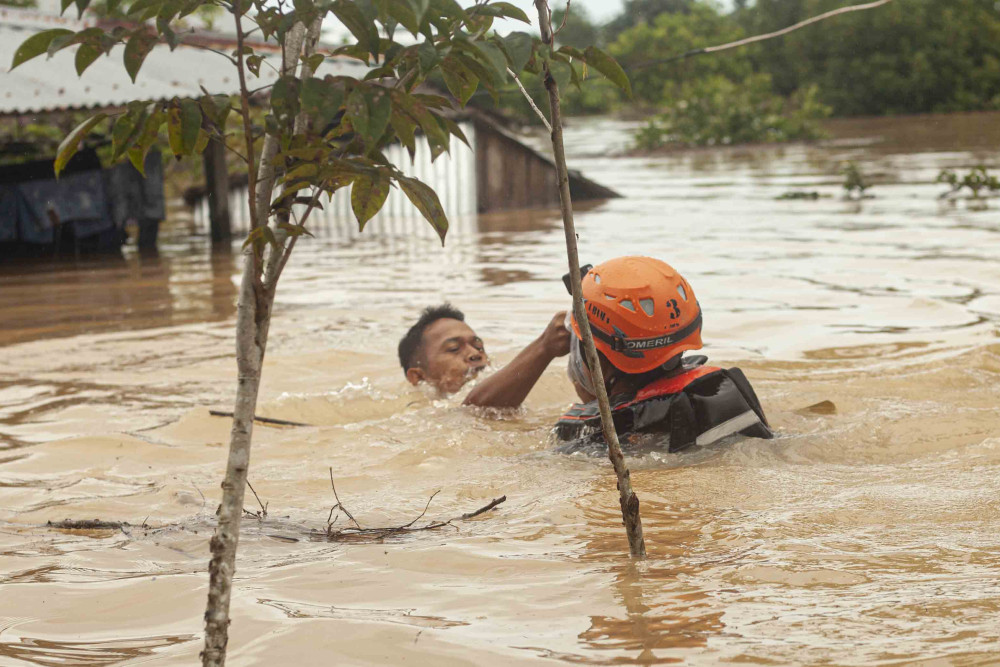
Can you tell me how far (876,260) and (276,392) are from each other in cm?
580

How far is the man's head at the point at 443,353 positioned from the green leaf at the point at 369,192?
3.49 meters

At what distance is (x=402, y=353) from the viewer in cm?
614

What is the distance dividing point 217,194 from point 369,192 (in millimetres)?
12796

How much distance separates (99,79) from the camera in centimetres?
1295

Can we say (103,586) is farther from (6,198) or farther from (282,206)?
(6,198)

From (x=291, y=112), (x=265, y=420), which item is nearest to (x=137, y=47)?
(x=291, y=112)

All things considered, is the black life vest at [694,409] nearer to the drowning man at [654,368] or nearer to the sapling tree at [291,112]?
the drowning man at [654,368]

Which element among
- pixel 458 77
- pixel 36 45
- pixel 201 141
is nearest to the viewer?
pixel 36 45

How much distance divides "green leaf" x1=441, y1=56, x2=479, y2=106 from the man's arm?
2175 mm

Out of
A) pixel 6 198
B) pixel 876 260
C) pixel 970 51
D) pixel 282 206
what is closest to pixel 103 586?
pixel 282 206

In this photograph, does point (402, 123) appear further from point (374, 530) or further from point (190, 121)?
point (374, 530)

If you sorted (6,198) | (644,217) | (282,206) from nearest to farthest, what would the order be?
1. (282,206)
2. (6,198)
3. (644,217)

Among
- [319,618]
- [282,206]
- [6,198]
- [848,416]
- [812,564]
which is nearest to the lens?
[282,206]

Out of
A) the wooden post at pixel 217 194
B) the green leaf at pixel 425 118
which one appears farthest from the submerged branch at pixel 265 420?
the wooden post at pixel 217 194
